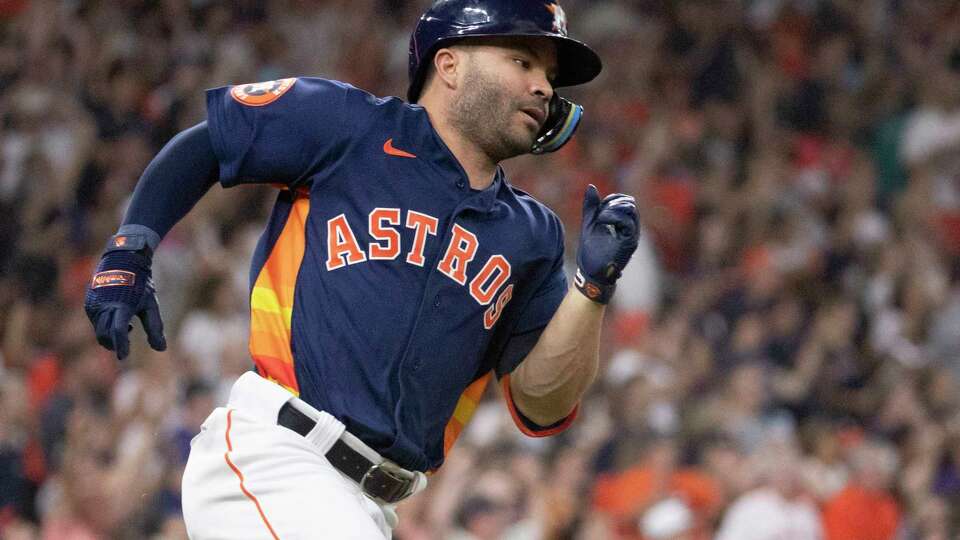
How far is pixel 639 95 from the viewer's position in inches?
390

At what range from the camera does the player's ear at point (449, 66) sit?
3357 millimetres

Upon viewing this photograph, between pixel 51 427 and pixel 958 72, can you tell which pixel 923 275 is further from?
pixel 51 427

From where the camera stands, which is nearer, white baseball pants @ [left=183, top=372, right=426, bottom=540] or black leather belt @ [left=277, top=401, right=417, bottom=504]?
white baseball pants @ [left=183, top=372, right=426, bottom=540]

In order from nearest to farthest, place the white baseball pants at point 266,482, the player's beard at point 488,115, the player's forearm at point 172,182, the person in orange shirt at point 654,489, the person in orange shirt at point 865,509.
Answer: the white baseball pants at point 266,482 → the player's forearm at point 172,182 → the player's beard at point 488,115 → the person in orange shirt at point 654,489 → the person in orange shirt at point 865,509

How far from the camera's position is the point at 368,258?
3166 millimetres

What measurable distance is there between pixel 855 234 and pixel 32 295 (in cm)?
489

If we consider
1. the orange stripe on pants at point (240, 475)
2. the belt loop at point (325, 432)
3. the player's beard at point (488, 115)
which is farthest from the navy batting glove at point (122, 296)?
the player's beard at point (488, 115)

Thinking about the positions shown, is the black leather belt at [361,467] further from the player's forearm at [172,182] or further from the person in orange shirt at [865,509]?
the person in orange shirt at [865,509]

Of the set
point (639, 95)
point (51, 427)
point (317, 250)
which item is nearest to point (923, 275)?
point (639, 95)

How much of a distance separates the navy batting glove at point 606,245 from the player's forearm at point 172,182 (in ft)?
2.82

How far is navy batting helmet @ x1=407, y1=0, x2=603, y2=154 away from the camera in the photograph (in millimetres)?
3271

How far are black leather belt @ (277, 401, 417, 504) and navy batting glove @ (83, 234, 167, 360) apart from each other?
31 cm

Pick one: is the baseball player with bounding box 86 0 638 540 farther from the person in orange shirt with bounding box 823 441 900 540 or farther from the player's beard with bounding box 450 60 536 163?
the person in orange shirt with bounding box 823 441 900 540

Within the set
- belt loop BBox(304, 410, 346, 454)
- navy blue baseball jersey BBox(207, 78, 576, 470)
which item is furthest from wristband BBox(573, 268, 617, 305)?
belt loop BBox(304, 410, 346, 454)
